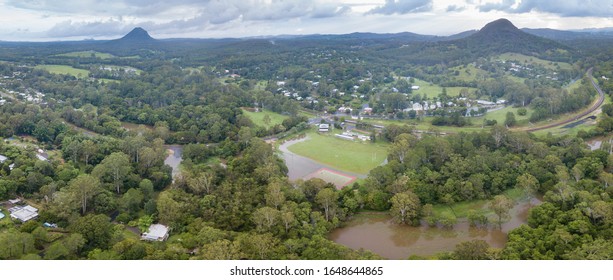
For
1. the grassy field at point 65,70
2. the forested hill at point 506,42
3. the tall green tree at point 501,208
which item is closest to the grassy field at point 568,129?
the tall green tree at point 501,208

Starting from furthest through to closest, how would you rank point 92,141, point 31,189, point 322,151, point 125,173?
point 322,151, point 92,141, point 125,173, point 31,189

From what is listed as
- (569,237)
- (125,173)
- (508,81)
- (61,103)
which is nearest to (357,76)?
(508,81)

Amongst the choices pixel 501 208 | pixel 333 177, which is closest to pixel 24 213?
pixel 333 177

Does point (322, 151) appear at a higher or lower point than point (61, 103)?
lower

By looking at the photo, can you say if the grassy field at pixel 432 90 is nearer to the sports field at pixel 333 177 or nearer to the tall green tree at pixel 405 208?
the sports field at pixel 333 177

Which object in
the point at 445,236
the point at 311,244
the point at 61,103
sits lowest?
the point at 445,236

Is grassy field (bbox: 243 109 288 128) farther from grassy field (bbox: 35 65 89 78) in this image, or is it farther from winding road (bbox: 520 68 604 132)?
grassy field (bbox: 35 65 89 78)

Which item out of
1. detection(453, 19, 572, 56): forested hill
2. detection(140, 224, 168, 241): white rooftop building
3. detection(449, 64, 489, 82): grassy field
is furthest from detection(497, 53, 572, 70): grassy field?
detection(140, 224, 168, 241): white rooftop building

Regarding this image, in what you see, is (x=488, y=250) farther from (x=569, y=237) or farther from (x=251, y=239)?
(x=251, y=239)
